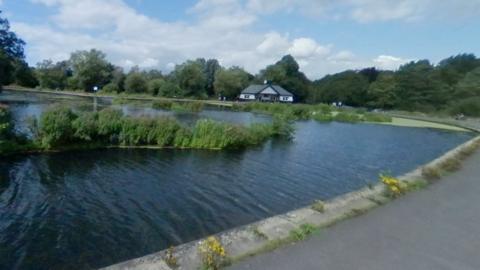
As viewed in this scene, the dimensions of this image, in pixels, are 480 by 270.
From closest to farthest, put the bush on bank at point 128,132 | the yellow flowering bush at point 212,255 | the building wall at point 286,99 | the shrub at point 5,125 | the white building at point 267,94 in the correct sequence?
the yellow flowering bush at point 212,255 < the shrub at point 5,125 < the bush on bank at point 128,132 < the white building at point 267,94 < the building wall at point 286,99

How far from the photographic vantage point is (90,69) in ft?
278

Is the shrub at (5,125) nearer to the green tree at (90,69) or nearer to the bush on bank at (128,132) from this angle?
the bush on bank at (128,132)

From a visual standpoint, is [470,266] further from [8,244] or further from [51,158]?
[51,158]

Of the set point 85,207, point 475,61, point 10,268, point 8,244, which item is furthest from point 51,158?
point 475,61

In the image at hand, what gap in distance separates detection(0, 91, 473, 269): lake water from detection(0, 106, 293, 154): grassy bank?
3.81 feet

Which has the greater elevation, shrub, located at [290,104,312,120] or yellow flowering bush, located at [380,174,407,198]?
shrub, located at [290,104,312,120]

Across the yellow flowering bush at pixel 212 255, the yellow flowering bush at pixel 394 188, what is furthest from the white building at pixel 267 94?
the yellow flowering bush at pixel 212 255

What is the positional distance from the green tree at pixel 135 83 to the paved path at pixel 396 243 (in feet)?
276

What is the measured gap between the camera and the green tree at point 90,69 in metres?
84.4

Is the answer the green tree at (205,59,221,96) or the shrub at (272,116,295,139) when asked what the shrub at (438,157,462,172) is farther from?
the green tree at (205,59,221,96)

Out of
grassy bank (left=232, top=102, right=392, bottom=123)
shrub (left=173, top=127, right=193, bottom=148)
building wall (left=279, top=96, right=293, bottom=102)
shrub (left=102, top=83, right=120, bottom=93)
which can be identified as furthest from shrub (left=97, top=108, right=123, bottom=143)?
building wall (left=279, top=96, right=293, bottom=102)

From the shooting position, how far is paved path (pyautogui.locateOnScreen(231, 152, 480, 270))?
4836 millimetres

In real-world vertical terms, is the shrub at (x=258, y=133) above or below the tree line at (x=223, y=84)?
below

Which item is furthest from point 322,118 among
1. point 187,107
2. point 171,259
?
point 171,259
